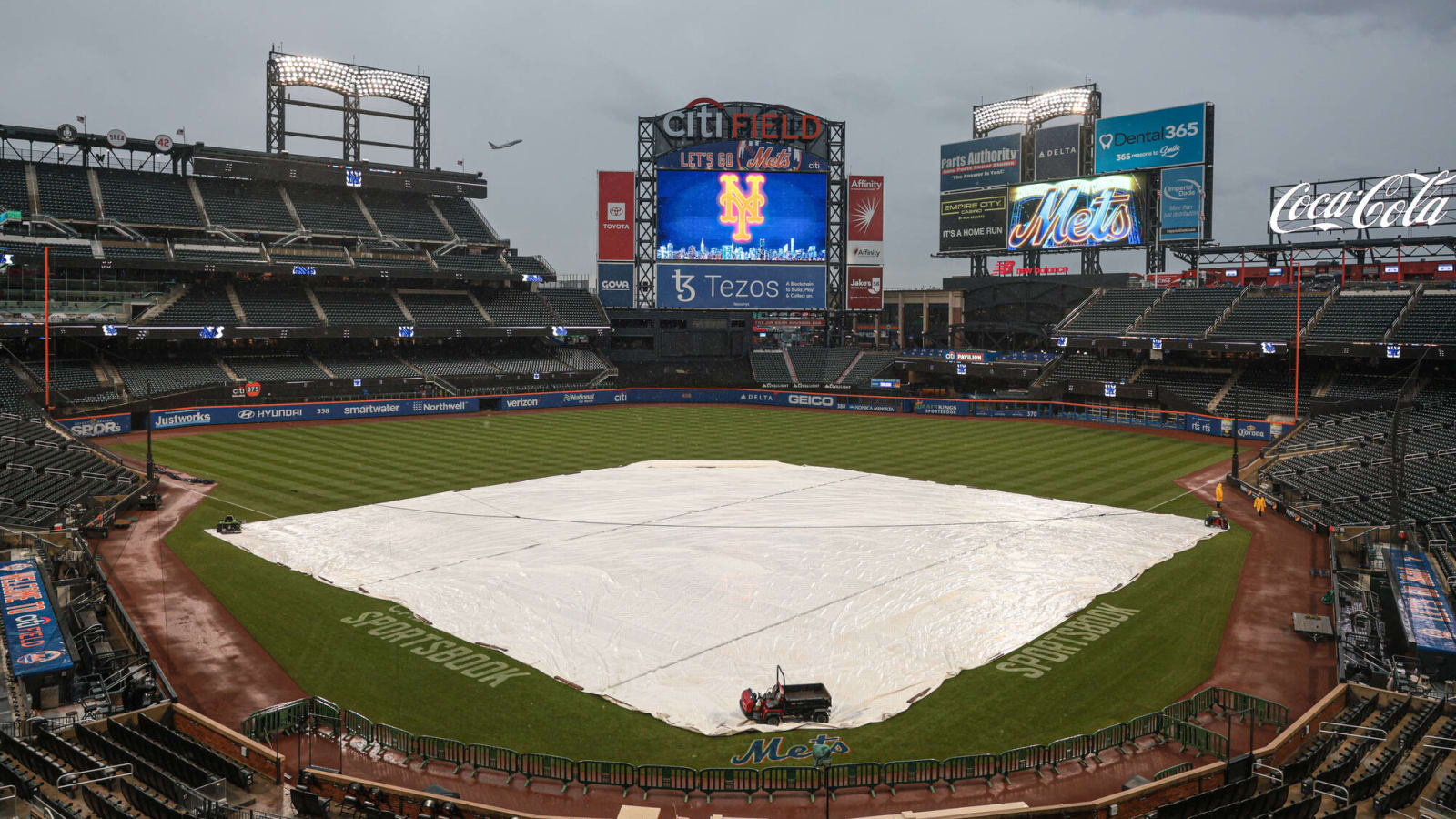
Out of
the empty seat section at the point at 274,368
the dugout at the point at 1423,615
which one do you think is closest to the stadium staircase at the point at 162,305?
the empty seat section at the point at 274,368

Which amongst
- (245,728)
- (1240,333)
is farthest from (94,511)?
(1240,333)

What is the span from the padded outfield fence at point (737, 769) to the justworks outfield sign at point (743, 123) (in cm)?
6307

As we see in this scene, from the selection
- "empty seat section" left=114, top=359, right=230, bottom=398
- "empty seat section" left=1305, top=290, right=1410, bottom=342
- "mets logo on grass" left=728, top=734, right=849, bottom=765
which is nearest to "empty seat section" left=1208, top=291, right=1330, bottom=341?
"empty seat section" left=1305, top=290, right=1410, bottom=342

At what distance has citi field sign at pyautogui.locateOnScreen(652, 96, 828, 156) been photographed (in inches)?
2849

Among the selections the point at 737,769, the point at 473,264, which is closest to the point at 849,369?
the point at 473,264

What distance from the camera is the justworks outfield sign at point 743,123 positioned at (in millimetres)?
72375

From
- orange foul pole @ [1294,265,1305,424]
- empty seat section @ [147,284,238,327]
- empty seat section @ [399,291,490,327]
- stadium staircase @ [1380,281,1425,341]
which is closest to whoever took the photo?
orange foul pole @ [1294,265,1305,424]

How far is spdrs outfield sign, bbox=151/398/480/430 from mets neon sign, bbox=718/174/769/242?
2392 cm

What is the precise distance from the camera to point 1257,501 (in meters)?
30.3

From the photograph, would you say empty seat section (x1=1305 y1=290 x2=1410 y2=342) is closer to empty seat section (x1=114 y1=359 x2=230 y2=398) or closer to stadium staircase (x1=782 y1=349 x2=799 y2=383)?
stadium staircase (x1=782 y1=349 x2=799 y2=383)

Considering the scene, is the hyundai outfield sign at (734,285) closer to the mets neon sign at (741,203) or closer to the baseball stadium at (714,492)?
the baseball stadium at (714,492)

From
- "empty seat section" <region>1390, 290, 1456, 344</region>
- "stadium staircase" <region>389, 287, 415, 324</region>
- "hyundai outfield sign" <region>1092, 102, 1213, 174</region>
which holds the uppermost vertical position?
"hyundai outfield sign" <region>1092, 102, 1213, 174</region>

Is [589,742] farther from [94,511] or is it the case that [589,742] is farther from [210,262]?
[210,262]

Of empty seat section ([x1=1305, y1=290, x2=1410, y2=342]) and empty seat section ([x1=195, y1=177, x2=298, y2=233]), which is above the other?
empty seat section ([x1=195, y1=177, x2=298, y2=233])
